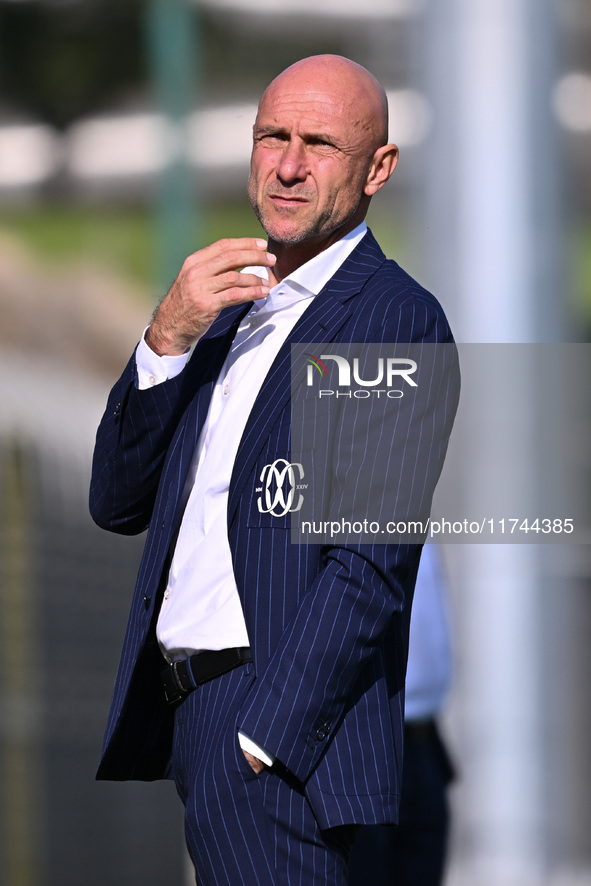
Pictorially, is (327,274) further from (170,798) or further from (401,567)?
(170,798)

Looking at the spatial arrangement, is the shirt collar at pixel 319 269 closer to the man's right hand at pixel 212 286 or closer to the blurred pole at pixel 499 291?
the man's right hand at pixel 212 286

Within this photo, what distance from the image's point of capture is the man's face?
2029 mm

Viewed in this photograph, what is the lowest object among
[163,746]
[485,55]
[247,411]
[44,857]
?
[44,857]

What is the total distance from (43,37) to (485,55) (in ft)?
4.88

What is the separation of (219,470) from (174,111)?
2.41m

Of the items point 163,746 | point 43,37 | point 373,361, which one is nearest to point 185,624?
point 163,746

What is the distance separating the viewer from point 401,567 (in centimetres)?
185

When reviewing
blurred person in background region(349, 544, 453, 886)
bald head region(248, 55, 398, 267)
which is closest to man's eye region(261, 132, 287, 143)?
bald head region(248, 55, 398, 267)

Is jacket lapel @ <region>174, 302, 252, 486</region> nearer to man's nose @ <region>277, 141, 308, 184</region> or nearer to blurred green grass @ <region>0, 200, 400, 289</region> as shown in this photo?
man's nose @ <region>277, 141, 308, 184</region>

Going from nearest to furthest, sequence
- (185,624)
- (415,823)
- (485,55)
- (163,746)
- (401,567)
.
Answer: (401,567) → (185,624) → (163,746) → (415,823) → (485,55)

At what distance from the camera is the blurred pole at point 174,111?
409cm

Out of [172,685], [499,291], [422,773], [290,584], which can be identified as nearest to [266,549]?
[290,584]

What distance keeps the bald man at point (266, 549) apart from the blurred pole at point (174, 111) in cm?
195

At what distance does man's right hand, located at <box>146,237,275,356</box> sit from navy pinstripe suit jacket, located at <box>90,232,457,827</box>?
0.35 feet
